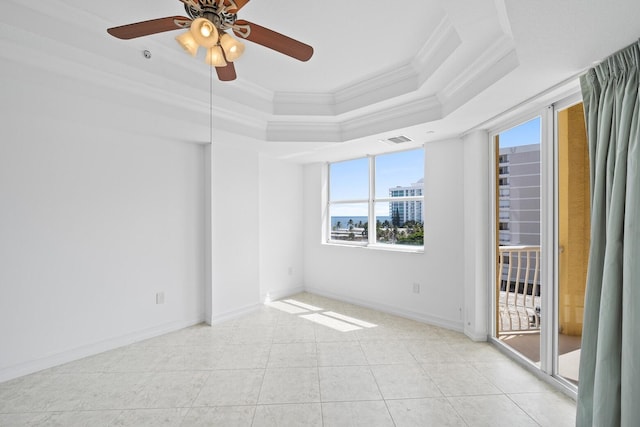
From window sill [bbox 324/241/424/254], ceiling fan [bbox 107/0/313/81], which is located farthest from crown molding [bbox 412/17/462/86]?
window sill [bbox 324/241/424/254]

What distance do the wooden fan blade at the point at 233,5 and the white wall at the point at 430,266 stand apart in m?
2.88

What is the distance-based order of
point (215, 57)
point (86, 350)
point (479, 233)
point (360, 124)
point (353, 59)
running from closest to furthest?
point (215, 57) < point (353, 59) < point (86, 350) < point (479, 233) < point (360, 124)

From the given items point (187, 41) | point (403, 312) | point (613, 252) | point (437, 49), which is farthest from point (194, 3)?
point (403, 312)

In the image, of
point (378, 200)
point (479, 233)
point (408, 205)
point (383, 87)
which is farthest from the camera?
point (378, 200)

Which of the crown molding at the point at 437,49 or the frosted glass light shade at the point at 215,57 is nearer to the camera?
the frosted glass light shade at the point at 215,57

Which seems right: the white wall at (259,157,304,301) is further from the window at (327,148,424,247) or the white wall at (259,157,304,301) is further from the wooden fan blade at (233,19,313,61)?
the wooden fan blade at (233,19,313,61)

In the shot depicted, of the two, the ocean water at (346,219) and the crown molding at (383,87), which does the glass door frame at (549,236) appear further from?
the ocean water at (346,219)

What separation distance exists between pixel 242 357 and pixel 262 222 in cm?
221

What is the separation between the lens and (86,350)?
2.82m

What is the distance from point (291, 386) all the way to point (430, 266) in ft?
7.54

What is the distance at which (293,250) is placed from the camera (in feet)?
16.8

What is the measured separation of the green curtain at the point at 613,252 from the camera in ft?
4.79

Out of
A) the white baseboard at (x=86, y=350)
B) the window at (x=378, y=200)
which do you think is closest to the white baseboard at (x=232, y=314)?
the white baseboard at (x=86, y=350)

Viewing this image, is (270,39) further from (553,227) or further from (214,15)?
(553,227)
